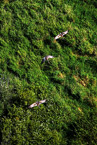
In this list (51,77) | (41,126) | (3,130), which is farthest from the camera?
(51,77)

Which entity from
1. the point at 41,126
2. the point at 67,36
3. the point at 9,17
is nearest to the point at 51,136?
the point at 41,126

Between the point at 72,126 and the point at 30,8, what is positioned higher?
the point at 30,8

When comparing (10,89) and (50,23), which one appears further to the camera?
(50,23)

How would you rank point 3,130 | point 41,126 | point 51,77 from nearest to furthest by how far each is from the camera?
point 3,130 → point 41,126 → point 51,77

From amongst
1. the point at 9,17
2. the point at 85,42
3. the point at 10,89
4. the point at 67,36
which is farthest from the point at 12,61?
the point at 85,42

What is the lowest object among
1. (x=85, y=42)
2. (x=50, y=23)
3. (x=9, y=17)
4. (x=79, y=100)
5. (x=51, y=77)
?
(x=79, y=100)

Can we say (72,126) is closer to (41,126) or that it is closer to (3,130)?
(41,126)

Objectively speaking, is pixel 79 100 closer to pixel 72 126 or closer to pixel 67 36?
pixel 72 126
